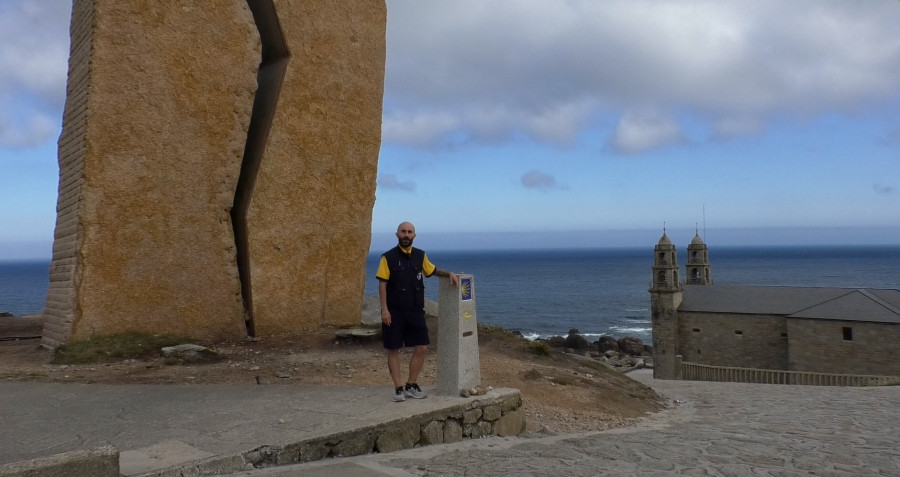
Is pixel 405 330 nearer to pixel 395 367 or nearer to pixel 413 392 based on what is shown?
pixel 395 367

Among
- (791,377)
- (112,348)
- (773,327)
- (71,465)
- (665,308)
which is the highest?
(71,465)

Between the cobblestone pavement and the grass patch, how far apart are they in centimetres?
575

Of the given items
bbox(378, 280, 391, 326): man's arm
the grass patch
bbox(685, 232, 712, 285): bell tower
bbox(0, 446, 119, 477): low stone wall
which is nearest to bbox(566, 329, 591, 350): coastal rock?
bbox(685, 232, 712, 285): bell tower

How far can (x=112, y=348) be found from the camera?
870cm

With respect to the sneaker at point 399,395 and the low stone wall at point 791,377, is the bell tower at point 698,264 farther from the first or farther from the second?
the sneaker at point 399,395

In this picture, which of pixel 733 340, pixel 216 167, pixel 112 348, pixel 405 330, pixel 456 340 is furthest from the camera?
pixel 733 340

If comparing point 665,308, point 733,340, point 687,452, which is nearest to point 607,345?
point 665,308

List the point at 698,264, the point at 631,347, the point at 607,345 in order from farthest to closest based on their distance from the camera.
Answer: the point at 698,264
the point at 631,347
the point at 607,345

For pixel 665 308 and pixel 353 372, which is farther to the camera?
pixel 665 308

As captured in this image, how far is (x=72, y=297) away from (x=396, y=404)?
5.92 m

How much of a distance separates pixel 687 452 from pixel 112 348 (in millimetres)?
7857

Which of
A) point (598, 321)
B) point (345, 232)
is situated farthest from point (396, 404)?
point (598, 321)

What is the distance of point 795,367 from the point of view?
31.7 metres

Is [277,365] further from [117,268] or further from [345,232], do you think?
[345,232]
